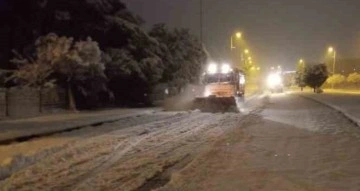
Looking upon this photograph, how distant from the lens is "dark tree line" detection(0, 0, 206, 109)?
44062mm

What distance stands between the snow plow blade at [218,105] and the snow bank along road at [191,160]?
15.6 metres

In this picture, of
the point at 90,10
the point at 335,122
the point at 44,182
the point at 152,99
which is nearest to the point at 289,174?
the point at 44,182

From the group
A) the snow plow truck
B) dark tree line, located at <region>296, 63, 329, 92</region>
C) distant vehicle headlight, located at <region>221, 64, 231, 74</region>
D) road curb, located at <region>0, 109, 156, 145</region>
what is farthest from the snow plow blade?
dark tree line, located at <region>296, 63, 329, 92</region>

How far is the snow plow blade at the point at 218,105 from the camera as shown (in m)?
39.8

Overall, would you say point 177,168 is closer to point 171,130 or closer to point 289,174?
point 289,174

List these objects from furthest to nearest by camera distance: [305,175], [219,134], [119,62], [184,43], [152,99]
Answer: [184,43]
[152,99]
[119,62]
[219,134]
[305,175]

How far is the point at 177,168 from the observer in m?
13.8

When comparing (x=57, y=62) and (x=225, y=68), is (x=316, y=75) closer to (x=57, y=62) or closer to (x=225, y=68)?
(x=225, y=68)

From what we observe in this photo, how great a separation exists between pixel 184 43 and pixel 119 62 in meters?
18.3

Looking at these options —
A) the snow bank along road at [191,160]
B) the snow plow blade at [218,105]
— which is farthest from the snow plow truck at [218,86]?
the snow bank along road at [191,160]

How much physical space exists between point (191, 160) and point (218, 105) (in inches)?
1015

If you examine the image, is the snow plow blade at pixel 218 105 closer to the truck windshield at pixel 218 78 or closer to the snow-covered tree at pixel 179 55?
the truck windshield at pixel 218 78

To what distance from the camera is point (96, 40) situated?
4838cm

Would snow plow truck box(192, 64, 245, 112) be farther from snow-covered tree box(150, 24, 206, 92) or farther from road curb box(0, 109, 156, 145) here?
road curb box(0, 109, 156, 145)
